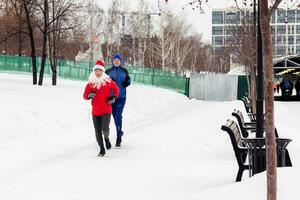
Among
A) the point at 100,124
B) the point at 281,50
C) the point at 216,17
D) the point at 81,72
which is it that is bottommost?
the point at 100,124

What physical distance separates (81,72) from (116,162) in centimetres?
3012

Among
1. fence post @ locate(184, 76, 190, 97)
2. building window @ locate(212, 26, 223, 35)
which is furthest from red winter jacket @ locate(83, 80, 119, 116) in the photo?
building window @ locate(212, 26, 223, 35)

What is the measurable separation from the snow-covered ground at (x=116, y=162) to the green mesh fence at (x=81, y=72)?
21.7 metres

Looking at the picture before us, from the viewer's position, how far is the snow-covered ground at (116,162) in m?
6.36

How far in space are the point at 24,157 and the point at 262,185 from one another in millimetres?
5050

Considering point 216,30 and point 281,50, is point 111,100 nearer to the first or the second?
point 281,50

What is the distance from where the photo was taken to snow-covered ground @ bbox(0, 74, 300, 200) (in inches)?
250

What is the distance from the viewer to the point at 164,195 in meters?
6.37

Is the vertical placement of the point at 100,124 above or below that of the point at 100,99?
below

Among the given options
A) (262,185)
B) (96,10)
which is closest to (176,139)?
(262,185)

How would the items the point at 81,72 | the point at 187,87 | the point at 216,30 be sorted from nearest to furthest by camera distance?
the point at 81,72 → the point at 187,87 → the point at 216,30

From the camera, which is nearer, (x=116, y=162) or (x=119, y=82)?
(x=116, y=162)

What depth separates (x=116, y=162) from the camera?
8789mm

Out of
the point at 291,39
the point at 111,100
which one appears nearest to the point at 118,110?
the point at 111,100
